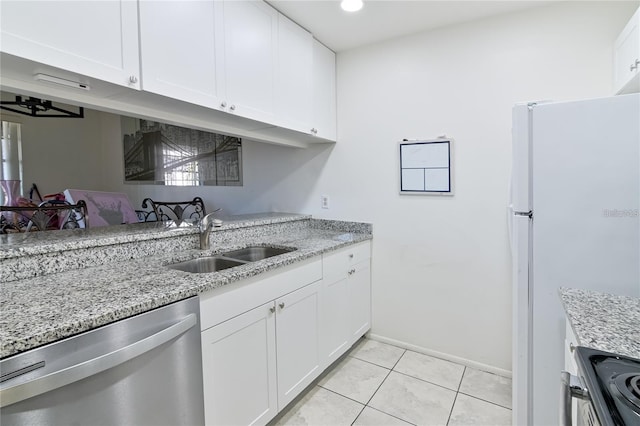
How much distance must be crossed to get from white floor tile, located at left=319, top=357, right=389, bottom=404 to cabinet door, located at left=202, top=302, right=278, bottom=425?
537mm

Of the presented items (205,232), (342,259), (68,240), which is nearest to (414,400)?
(342,259)

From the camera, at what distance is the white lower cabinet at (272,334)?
51.2 inches

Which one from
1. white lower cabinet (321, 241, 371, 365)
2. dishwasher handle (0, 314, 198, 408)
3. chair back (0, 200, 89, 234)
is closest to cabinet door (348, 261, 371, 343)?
white lower cabinet (321, 241, 371, 365)

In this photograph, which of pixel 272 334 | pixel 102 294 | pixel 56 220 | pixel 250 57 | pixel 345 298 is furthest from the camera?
pixel 56 220

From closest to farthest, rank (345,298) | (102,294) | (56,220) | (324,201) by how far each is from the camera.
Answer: (102,294), (345,298), (324,201), (56,220)

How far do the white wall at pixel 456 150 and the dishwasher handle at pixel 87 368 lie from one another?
1.81 metres

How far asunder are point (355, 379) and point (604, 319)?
4.97ft

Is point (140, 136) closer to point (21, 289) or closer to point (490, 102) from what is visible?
point (21, 289)

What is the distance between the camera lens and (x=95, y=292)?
1087 mm

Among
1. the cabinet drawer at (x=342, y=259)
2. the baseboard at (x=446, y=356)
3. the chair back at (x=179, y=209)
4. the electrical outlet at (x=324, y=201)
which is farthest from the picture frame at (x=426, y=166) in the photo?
the chair back at (x=179, y=209)

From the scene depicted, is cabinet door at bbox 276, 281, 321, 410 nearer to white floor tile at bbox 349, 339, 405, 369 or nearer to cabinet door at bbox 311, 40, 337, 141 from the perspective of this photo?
white floor tile at bbox 349, 339, 405, 369

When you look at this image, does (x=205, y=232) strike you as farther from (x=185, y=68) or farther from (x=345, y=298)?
(x=345, y=298)

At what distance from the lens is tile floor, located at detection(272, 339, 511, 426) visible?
172 cm

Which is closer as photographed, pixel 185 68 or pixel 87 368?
pixel 87 368
